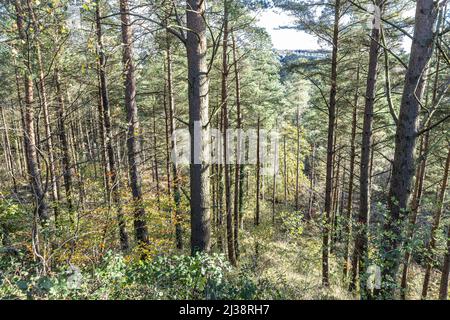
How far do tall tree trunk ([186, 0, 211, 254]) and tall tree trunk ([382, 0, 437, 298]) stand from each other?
8.61 feet

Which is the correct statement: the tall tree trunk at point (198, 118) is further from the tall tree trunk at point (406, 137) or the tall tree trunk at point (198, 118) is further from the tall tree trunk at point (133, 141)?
the tall tree trunk at point (133, 141)

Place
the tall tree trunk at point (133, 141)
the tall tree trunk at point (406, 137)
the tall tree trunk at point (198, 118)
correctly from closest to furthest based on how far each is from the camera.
→ 1. the tall tree trunk at point (406, 137)
2. the tall tree trunk at point (198, 118)
3. the tall tree trunk at point (133, 141)

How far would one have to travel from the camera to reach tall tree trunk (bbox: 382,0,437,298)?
3.23 metres

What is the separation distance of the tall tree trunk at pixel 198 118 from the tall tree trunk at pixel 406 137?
2.63 meters

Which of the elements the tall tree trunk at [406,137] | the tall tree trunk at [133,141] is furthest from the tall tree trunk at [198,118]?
the tall tree trunk at [133,141]

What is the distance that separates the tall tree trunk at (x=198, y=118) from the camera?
3916mm

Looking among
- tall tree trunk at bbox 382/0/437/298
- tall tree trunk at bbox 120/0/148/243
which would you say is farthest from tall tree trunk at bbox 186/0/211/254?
tall tree trunk at bbox 120/0/148/243

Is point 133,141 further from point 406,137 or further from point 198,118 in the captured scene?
point 406,137

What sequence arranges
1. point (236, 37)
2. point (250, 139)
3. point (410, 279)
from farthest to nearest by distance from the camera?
point (250, 139) → point (410, 279) → point (236, 37)

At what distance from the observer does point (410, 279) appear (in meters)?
11.8

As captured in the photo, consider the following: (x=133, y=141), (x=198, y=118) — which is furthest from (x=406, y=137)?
(x=133, y=141)

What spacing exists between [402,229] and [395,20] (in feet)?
23.1
